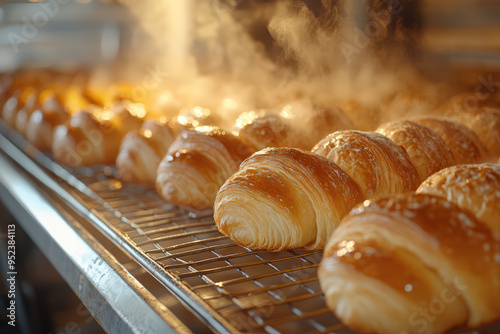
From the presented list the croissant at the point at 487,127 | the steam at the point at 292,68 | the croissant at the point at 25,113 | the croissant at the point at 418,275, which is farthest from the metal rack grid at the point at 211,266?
the croissant at the point at 25,113

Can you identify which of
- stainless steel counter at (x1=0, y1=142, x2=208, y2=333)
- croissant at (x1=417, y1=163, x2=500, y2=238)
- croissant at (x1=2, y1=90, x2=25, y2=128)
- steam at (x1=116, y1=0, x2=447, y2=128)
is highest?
steam at (x1=116, y1=0, x2=447, y2=128)

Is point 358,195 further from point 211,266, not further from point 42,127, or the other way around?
point 42,127

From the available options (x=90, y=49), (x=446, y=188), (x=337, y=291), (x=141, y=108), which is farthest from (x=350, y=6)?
(x=90, y=49)

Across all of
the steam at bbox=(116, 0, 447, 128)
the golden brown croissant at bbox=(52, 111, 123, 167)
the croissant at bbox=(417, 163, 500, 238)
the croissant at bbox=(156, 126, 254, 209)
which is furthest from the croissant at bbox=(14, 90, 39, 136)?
the croissant at bbox=(417, 163, 500, 238)

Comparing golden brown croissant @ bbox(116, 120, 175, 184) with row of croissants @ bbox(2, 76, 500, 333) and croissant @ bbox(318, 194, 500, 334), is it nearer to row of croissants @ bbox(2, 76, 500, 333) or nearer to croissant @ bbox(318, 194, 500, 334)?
row of croissants @ bbox(2, 76, 500, 333)

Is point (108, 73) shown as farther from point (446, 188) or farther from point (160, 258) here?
point (446, 188)

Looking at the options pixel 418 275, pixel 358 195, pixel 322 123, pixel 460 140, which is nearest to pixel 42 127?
pixel 322 123
